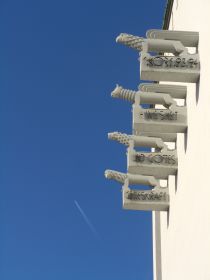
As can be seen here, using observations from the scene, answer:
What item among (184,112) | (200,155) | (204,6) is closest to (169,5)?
(184,112)

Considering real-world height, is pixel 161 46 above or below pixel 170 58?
above

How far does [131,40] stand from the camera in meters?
12.3

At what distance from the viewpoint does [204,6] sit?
10.5 metres

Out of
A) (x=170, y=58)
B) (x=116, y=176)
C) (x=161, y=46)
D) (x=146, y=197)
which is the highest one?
(x=161, y=46)

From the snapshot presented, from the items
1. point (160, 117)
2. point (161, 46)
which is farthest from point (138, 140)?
point (161, 46)

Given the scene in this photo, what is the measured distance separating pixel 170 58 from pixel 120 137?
3614 millimetres

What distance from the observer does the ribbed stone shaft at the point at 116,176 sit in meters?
15.1

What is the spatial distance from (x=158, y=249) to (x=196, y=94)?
21.1 ft

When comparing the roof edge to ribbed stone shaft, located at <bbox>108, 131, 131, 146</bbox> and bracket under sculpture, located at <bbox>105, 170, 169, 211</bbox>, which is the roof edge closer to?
ribbed stone shaft, located at <bbox>108, 131, 131, 146</bbox>

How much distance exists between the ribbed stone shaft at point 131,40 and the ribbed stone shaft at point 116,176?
12.6 ft

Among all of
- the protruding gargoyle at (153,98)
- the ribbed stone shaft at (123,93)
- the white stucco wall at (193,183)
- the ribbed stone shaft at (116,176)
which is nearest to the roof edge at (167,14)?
the white stucco wall at (193,183)

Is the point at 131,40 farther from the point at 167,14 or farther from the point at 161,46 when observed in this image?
the point at 167,14

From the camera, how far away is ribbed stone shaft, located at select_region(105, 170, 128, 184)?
15102 mm

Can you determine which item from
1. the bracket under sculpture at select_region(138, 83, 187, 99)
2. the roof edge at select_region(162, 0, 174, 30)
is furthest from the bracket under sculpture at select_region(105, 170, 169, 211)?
the roof edge at select_region(162, 0, 174, 30)
